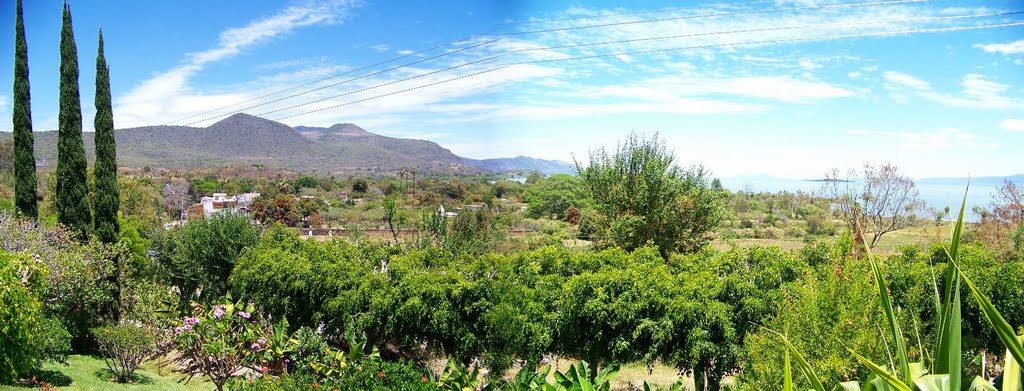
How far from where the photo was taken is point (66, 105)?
16500 mm

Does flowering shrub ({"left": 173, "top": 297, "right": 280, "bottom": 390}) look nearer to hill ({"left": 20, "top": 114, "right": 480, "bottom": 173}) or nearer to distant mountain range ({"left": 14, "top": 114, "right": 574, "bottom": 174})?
distant mountain range ({"left": 14, "top": 114, "right": 574, "bottom": 174})

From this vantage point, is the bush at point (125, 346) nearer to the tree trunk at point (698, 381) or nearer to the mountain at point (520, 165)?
the tree trunk at point (698, 381)

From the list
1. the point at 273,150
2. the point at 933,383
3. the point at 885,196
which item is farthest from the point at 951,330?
the point at 273,150

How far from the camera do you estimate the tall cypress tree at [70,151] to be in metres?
15.8

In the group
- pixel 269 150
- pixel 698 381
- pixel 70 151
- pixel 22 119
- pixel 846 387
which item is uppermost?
pixel 269 150

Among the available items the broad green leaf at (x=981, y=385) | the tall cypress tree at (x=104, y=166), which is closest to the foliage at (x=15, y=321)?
the broad green leaf at (x=981, y=385)

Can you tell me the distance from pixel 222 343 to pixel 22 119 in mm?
11929

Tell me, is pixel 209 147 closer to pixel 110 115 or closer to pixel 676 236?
pixel 110 115

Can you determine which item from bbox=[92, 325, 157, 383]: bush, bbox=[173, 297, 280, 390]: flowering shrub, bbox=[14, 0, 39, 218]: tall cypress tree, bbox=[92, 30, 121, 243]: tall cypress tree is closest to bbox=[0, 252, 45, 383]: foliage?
bbox=[173, 297, 280, 390]: flowering shrub

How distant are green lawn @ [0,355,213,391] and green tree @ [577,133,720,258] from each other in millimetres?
10279

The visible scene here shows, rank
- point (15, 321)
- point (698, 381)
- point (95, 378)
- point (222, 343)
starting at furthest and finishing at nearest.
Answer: point (95, 378) → point (698, 381) → point (222, 343) → point (15, 321)

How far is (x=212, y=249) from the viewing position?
16203 mm

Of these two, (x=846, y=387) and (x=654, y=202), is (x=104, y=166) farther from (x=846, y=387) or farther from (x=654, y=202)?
(x=846, y=387)

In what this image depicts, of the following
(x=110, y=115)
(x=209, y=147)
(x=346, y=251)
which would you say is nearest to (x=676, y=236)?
(x=346, y=251)
